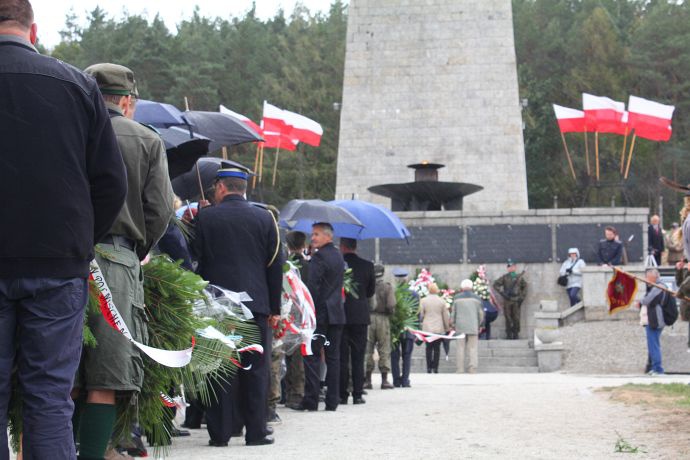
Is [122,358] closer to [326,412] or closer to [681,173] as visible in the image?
[326,412]

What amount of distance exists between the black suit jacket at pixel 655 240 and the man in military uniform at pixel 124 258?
2359 cm

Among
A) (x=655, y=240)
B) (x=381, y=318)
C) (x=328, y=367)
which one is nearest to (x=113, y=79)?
(x=328, y=367)

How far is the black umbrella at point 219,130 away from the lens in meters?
10.8

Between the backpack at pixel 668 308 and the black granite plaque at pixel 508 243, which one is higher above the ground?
the black granite plaque at pixel 508 243

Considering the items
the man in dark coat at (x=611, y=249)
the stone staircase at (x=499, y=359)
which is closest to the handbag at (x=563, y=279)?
the man in dark coat at (x=611, y=249)

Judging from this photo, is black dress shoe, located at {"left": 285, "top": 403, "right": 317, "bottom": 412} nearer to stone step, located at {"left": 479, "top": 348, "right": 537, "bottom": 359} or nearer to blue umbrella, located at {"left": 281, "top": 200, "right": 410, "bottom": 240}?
blue umbrella, located at {"left": 281, "top": 200, "right": 410, "bottom": 240}

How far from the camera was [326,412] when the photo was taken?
11383 mm

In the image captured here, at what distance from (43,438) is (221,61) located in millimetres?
66231

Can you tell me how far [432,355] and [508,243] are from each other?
7.51 metres

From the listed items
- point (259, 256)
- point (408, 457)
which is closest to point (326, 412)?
point (259, 256)

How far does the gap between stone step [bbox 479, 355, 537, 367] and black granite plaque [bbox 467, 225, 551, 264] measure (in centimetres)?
570

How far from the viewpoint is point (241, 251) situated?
8.52 meters

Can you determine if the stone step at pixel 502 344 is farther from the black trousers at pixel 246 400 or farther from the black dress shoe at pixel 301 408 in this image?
the black trousers at pixel 246 400

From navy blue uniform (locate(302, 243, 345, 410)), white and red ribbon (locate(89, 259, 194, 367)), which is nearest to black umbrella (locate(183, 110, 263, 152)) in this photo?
navy blue uniform (locate(302, 243, 345, 410))
